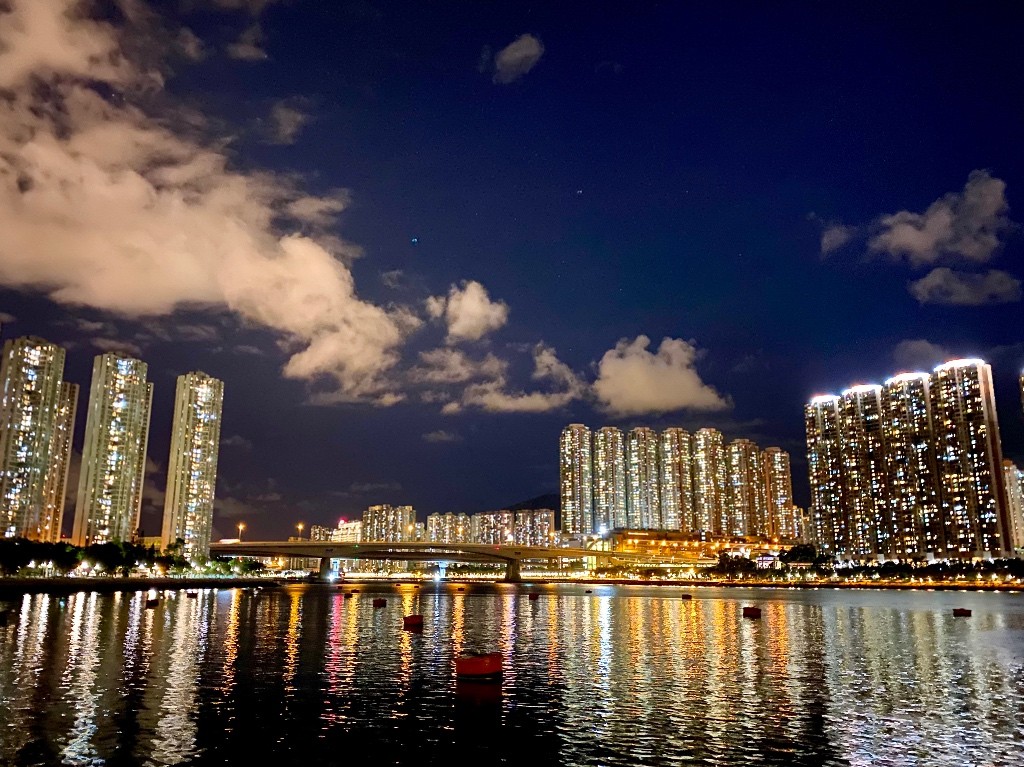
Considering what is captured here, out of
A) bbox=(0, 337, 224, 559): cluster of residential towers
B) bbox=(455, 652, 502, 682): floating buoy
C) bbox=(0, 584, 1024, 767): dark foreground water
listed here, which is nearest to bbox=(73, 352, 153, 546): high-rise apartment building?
bbox=(0, 337, 224, 559): cluster of residential towers

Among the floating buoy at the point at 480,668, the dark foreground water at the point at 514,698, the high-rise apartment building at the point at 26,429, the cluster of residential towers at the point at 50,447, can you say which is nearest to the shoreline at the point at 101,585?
the cluster of residential towers at the point at 50,447

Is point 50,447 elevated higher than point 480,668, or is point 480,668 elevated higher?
point 50,447

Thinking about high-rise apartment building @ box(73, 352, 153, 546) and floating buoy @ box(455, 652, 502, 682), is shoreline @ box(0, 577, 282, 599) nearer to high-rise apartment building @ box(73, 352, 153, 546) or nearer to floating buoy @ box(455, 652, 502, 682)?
high-rise apartment building @ box(73, 352, 153, 546)

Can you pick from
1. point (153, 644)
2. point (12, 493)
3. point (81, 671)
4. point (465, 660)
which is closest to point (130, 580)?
point (12, 493)

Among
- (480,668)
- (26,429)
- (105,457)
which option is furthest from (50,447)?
(480,668)

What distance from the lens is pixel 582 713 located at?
29734 mm

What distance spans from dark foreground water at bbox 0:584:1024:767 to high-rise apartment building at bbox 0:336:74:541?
136643 mm

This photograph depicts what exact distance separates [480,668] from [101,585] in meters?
135

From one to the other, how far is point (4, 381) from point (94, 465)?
90.8 feet

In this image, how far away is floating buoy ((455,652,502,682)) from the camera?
35.9 metres

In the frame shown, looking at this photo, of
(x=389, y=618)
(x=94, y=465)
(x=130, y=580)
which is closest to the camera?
(x=389, y=618)

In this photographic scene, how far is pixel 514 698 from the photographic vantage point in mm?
33094

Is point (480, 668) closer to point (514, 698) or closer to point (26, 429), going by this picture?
point (514, 698)

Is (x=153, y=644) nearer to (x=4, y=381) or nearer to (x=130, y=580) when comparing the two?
(x=130, y=580)
